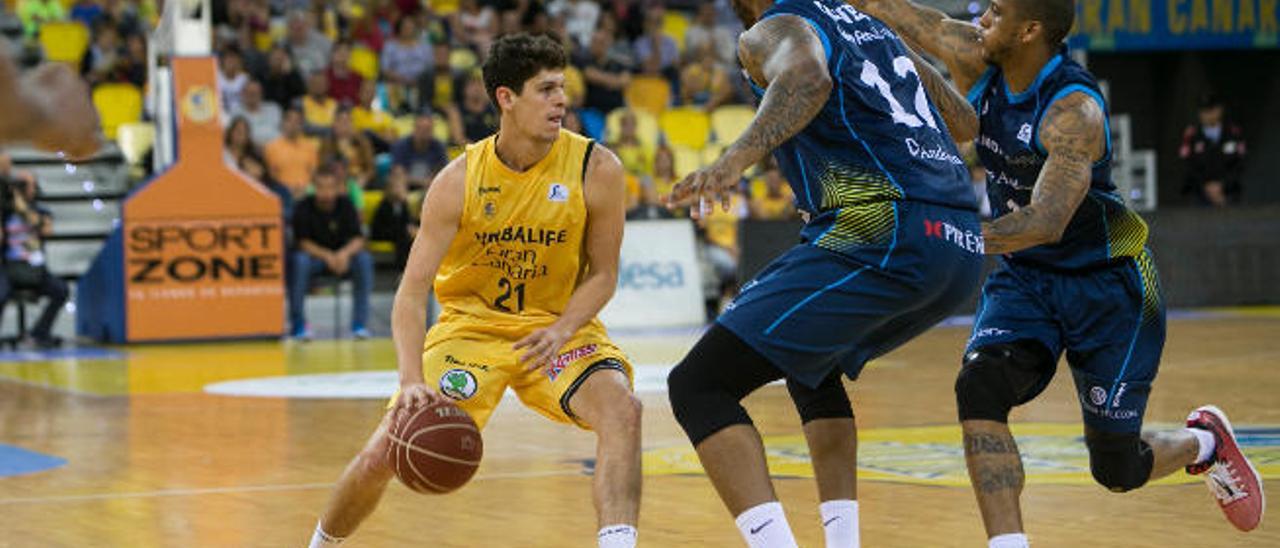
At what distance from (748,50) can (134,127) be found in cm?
1613

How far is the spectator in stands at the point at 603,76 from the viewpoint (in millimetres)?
22766

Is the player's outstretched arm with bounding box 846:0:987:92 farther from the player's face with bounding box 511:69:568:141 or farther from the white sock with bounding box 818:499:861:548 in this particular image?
the white sock with bounding box 818:499:861:548

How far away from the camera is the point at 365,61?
23.1m

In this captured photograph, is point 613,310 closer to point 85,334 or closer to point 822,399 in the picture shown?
point 85,334

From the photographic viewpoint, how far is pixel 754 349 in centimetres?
582

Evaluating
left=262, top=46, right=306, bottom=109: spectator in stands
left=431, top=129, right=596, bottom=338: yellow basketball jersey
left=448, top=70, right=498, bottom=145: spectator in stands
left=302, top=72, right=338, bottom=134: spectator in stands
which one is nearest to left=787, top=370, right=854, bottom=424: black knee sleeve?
left=431, top=129, right=596, bottom=338: yellow basketball jersey

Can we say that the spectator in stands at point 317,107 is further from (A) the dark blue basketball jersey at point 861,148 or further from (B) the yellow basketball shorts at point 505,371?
(A) the dark blue basketball jersey at point 861,148

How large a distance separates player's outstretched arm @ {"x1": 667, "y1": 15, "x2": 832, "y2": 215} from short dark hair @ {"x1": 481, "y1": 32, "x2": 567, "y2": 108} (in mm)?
959

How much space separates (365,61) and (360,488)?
17066 mm

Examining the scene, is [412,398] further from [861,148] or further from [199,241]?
[199,241]

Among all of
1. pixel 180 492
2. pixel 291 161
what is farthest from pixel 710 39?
pixel 180 492

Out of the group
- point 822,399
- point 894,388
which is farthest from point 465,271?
point 894,388

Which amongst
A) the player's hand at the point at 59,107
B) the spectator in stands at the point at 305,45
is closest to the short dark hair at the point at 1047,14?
the player's hand at the point at 59,107

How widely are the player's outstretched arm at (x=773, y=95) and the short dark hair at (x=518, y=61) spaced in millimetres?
959
